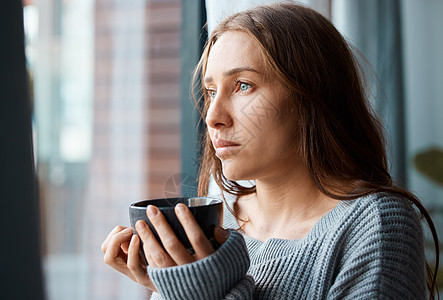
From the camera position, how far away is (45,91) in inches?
48.3

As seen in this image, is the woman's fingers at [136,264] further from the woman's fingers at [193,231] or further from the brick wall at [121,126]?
the brick wall at [121,126]

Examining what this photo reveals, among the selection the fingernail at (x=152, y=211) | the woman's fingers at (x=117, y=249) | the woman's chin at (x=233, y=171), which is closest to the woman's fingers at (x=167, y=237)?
the fingernail at (x=152, y=211)

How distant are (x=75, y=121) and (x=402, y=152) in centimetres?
186

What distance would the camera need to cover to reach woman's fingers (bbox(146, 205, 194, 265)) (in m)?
0.63

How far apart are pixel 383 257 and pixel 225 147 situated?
36 cm

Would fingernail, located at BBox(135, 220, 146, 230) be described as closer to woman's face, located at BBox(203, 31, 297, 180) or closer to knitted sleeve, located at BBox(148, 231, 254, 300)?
knitted sleeve, located at BBox(148, 231, 254, 300)

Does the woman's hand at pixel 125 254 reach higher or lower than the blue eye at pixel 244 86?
lower

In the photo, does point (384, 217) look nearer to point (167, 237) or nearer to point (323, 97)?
point (323, 97)

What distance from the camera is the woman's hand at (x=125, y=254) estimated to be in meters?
0.70

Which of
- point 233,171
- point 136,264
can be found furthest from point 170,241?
point 233,171

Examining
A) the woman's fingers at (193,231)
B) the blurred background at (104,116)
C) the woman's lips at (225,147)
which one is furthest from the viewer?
the blurred background at (104,116)

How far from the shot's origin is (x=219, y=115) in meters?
0.82

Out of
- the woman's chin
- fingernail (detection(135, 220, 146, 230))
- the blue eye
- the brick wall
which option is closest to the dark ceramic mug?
fingernail (detection(135, 220, 146, 230))

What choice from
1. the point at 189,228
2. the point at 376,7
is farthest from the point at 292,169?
the point at 376,7
